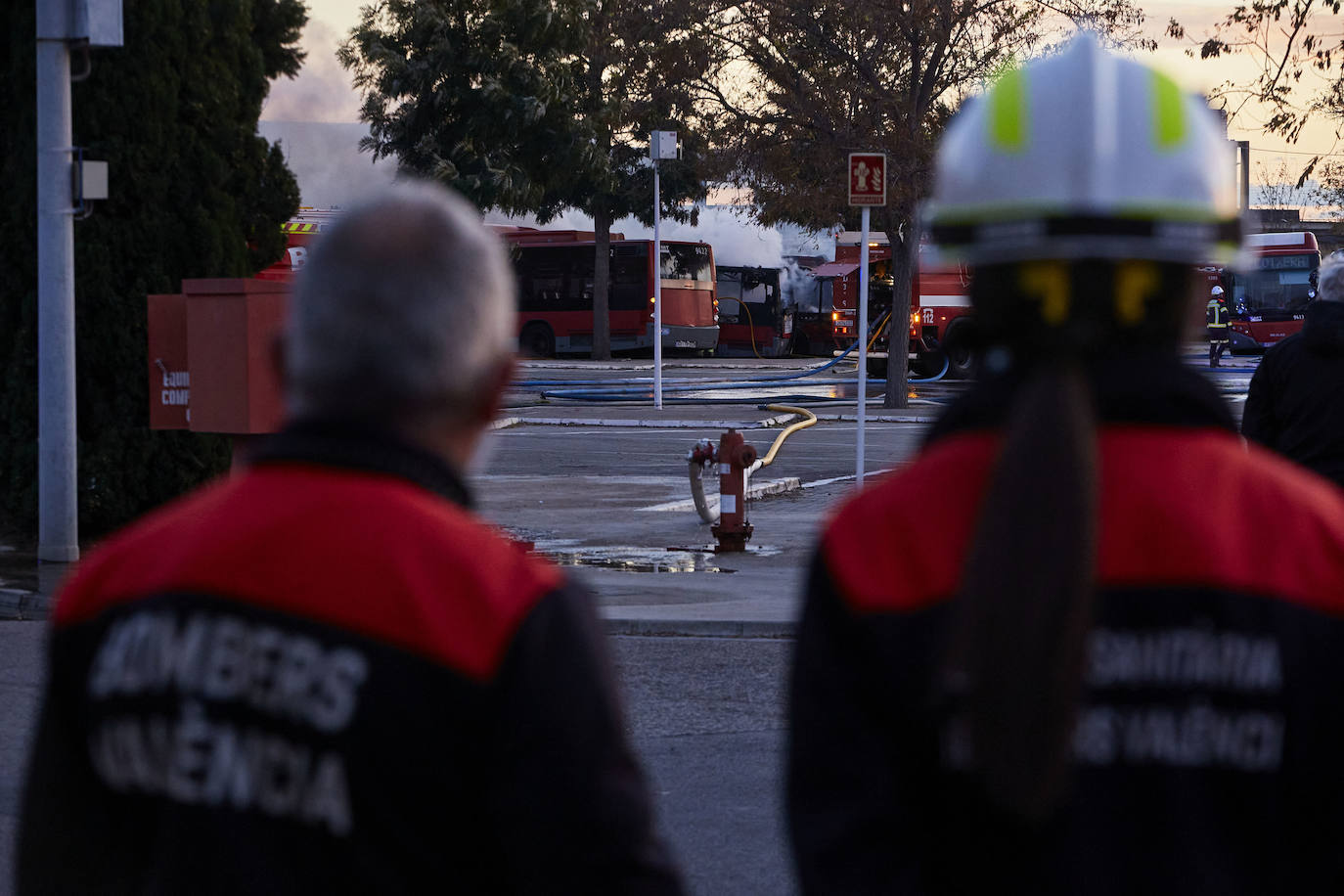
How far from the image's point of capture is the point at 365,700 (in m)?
→ 1.61

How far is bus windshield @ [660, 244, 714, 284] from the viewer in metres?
52.8

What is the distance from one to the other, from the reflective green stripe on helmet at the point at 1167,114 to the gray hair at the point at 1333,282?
4.79 m

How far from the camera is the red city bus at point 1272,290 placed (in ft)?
156

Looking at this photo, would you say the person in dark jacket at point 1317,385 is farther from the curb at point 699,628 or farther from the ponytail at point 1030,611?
the ponytail at point 1030,611

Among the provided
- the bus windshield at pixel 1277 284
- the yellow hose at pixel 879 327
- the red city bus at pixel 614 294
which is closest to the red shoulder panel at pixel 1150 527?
the yellow hose at pixel 879 327

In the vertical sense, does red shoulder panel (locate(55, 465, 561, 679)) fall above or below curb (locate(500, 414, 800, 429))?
above

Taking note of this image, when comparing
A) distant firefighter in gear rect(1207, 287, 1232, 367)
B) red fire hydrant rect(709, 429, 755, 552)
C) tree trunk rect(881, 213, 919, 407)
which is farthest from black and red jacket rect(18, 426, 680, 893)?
distant firefighter in gear rect(1207, 287, 1232, 367)

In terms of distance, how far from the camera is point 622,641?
30.8 ft

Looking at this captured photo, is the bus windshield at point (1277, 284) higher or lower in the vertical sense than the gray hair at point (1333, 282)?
higher

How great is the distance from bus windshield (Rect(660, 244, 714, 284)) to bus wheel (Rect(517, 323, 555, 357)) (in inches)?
154

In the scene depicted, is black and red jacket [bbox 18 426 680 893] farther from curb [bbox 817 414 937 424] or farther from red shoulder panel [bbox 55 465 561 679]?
curb [bbox 817 414 937 424]

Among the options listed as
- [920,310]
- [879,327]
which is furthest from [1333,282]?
[879,327]

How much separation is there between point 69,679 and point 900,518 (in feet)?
2.79

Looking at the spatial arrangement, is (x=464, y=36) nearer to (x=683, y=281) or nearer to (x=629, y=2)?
(x=629, y=2)
